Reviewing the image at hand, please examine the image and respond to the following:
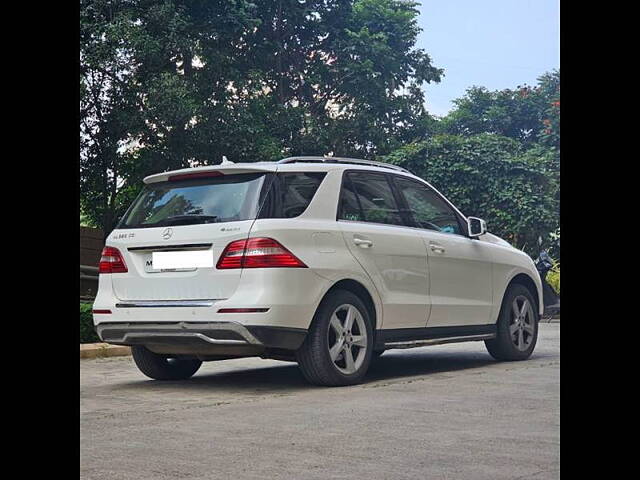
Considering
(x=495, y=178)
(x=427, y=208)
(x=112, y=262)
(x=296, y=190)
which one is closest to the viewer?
(x=296, y=190)

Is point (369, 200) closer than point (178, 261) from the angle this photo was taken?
No

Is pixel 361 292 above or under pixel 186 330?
above

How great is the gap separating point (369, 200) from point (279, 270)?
132 cm

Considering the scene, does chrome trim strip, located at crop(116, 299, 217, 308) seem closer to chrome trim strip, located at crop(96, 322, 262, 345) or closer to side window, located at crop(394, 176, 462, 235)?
chrome trim strip, located at crop(96, 322, 262, 345)

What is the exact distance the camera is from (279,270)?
671 centimetres

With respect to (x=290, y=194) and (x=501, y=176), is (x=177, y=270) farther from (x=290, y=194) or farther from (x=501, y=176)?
(x=501, y=176)

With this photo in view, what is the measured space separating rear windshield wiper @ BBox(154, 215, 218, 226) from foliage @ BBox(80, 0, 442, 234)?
35.5ft

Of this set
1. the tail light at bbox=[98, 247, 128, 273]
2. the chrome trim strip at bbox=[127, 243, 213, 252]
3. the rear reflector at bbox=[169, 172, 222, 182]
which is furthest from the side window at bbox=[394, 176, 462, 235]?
the tail light at bbox=[98, 247, 128, 273]

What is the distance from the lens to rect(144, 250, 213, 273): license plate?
269 inches

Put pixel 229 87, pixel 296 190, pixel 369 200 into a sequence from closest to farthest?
pixel 296 190, pixel 369 200, pixel 229 87

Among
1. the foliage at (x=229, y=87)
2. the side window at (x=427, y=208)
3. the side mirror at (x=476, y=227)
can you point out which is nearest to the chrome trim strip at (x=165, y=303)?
the side window at (x=427, y=208)

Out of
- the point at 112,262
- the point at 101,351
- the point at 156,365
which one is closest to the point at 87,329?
the point at 101,351

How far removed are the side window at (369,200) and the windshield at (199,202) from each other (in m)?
0.72
